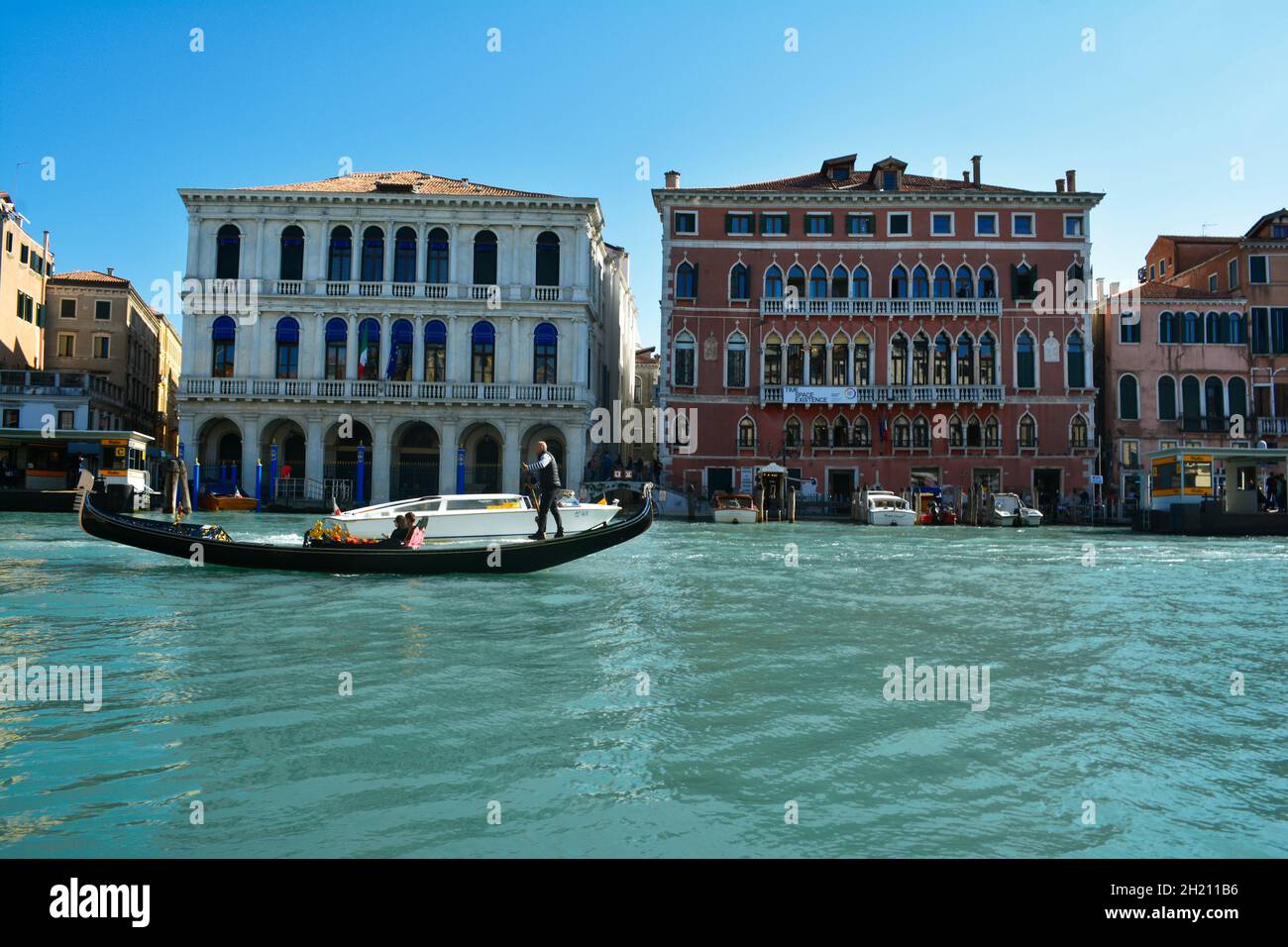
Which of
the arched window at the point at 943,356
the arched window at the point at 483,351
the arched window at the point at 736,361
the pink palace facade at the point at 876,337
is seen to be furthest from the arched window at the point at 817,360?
the arched window at the point at 483,351

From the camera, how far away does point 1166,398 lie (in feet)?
103

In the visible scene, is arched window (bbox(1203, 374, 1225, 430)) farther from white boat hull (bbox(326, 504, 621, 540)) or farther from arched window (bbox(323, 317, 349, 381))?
arched window (bbox(323, 317, 349, 381))

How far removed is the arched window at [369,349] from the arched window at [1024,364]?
20514 millimetres

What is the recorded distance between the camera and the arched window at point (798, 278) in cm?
3084

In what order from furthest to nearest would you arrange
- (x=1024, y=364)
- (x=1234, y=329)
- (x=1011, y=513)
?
(x=1234, y=329), (x=1024, y=364), (x=1011, y=513)

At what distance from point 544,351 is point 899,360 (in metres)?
11.5

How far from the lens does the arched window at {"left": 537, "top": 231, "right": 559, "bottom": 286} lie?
101ft

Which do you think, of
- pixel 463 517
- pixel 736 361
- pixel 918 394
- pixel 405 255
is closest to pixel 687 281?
pixel 736 361

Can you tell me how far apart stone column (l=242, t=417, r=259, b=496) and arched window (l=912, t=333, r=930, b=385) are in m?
21.0

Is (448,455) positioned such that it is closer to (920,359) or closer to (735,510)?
(735,510)

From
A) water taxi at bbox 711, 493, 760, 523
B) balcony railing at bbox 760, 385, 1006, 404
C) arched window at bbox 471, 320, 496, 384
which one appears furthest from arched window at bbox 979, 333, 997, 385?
arched window at bbox 471, 320, 496, 384
